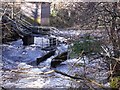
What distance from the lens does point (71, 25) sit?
5.20 ft

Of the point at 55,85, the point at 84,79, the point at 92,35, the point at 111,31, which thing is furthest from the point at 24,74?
the point at 111,31

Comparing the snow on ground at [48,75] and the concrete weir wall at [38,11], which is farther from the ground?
the concrete weir wall at [38,11]

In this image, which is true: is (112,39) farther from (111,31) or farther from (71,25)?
(71,25)

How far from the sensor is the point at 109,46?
159 cm

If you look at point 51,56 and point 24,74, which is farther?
point 51,56

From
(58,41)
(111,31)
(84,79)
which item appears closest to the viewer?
(84,79)

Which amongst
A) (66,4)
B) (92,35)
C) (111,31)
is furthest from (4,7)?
(111,31)

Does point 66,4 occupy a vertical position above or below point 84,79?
above

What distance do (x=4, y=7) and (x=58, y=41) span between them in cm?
44

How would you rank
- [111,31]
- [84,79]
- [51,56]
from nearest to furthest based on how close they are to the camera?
[84,79]
[111,31]
[51,56]

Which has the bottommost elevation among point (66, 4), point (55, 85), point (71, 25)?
point (55, 85)

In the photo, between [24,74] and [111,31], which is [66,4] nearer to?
[111,31]

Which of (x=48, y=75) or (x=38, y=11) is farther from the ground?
(x=38, y=11)

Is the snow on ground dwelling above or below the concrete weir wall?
below
